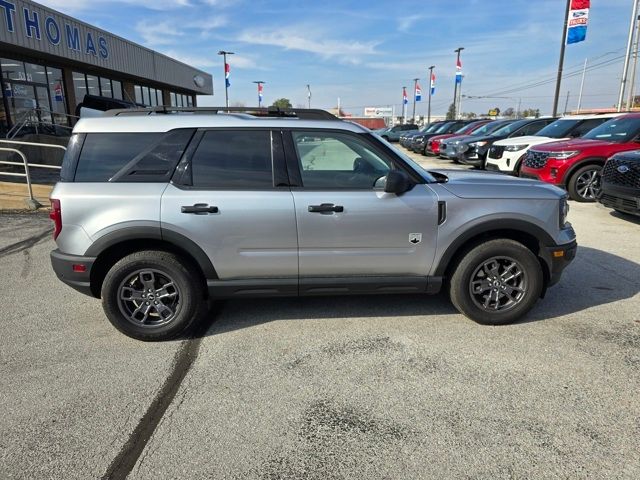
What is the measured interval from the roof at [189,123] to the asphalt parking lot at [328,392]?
170cm

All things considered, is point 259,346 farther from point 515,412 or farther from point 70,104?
point 70,104

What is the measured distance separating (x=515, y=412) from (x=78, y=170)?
358 cm

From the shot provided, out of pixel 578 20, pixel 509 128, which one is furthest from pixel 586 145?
pixel 578 20

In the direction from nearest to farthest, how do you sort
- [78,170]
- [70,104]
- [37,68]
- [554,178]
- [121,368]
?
[121,368], [78,170], [554,178], [37,68], [70,104]

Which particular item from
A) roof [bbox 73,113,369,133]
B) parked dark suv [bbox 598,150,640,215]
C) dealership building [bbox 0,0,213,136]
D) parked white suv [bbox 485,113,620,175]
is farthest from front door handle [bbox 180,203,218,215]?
dealership building [bbox 0,0,213,136]

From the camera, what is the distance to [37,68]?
1677cm

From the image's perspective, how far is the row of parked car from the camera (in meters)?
7.02

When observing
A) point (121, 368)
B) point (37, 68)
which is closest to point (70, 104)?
point (37, 68)

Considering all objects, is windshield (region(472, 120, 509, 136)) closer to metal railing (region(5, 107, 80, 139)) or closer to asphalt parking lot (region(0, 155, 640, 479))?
asphalt parking lot (region(0, 155, 640, 479))

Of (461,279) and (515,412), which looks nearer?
(515,412)

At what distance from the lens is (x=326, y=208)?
355 centimetres

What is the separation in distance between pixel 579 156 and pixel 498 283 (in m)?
6.37

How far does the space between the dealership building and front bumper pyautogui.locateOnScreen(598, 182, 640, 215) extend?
51.9 ft

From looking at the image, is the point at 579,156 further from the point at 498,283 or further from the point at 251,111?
the point at 251,111
